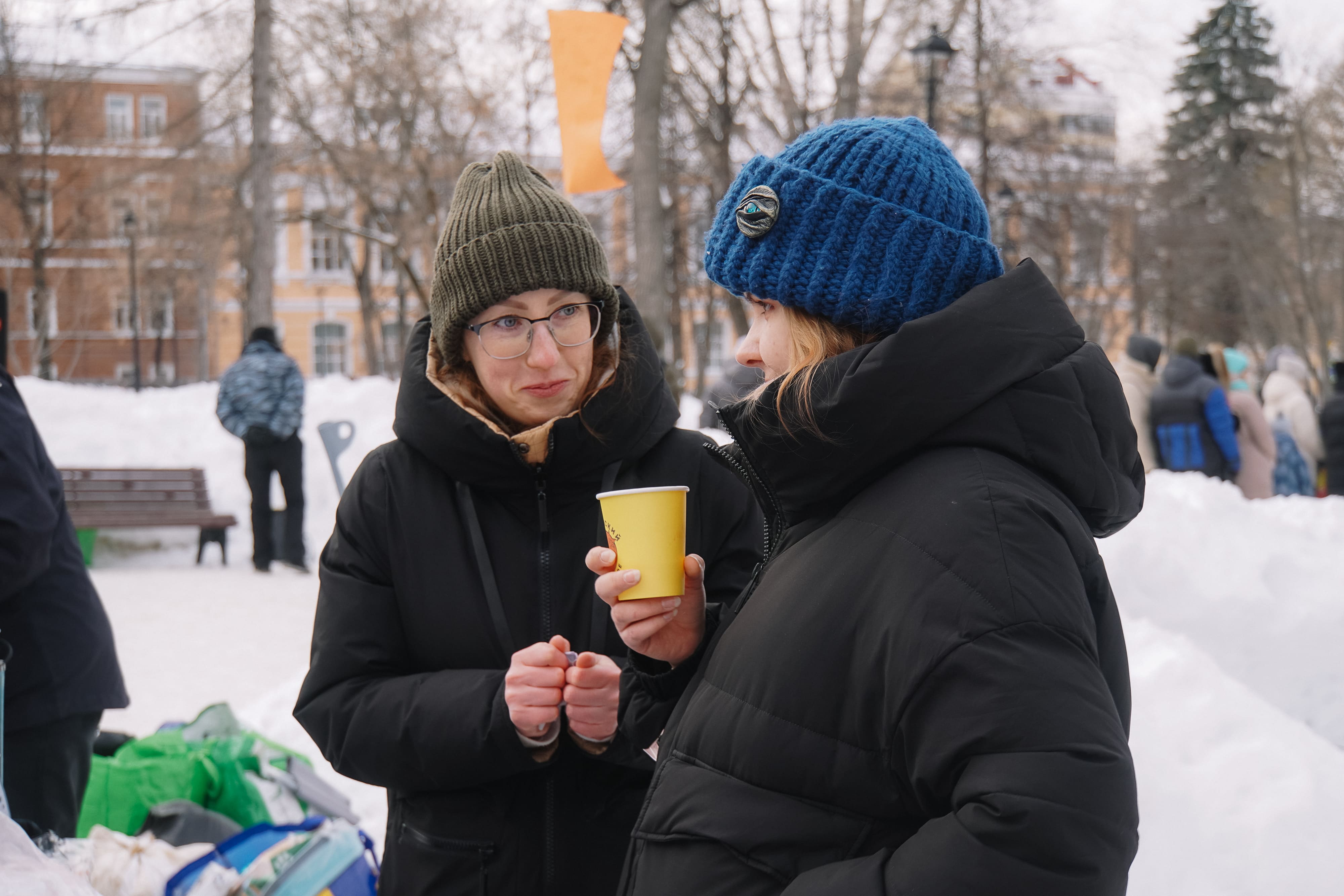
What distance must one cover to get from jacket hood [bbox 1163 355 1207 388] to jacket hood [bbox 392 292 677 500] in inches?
316

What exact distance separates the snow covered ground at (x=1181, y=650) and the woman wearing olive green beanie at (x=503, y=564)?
1729mm

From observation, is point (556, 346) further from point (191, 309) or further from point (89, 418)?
point (191, 309)

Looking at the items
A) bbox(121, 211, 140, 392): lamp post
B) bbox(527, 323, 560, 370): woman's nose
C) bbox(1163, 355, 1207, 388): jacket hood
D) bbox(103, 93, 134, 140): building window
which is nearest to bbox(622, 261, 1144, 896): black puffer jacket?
bbox(527, 323, 560, 370): woman's nose

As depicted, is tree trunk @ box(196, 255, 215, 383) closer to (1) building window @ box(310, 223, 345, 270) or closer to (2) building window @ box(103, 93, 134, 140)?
(1) building window @ box(310, 223, 345, 270)

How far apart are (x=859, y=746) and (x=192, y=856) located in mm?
2315

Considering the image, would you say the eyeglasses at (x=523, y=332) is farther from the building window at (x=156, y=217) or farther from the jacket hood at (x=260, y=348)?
the building window at (x=156, y=217)

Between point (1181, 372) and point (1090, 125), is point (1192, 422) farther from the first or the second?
point (1090, 125)

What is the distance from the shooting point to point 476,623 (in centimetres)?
213

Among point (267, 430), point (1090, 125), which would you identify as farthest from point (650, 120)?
point (1090, 125)

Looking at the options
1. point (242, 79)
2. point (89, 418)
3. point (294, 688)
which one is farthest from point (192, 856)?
point (242, 79)

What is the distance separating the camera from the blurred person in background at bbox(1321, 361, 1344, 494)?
396 inches

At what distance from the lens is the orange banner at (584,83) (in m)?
2.79

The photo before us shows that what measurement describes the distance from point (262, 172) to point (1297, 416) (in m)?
13.2

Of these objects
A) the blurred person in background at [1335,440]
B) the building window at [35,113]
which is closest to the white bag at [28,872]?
the blurred person in background at [1335,440]
